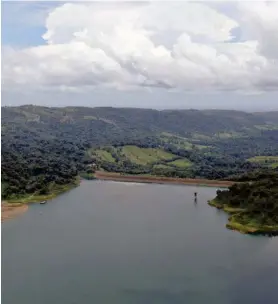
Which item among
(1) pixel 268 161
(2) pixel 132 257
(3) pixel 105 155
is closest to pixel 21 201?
(2) pixel 132 257

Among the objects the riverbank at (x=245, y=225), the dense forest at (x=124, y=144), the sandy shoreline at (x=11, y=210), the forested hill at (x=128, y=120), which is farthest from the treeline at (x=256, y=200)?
the forested hill at (x=128, y=120)

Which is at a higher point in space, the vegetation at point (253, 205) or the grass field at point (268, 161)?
the grass field at point (268, 161)

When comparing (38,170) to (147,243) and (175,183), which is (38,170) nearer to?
(175,183)

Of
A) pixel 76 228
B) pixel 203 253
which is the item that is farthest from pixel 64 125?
pixel 203 253

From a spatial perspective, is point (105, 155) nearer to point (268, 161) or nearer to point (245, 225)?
point (268, 161)

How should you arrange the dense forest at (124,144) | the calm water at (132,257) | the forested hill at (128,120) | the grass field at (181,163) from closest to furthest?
the calm water at (132,257)
the dense forest at (124,144)
the grass field at (181,163)
the forested hill at (128,120)

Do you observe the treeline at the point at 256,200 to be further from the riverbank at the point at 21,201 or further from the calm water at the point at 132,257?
the riverbank at the point at 21,201
